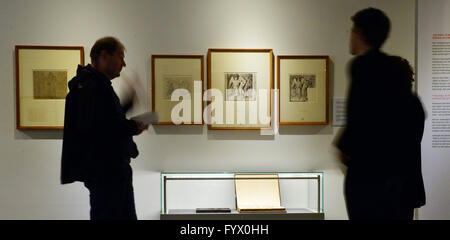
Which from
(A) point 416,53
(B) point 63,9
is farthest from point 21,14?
(A) point 416,53

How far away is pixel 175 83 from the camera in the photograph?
135cm

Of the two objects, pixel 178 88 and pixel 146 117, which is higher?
pixel 178 88

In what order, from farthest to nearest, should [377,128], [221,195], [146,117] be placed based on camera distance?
[221,195]
[146,117]
[377,128]

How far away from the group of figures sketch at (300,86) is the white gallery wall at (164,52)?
0.10 meters

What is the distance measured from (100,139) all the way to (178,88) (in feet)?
1.64

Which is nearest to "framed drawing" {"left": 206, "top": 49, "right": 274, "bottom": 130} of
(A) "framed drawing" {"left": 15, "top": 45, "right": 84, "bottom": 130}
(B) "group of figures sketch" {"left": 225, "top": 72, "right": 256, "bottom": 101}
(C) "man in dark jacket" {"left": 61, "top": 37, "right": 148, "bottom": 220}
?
(B) "group of figures sketch" {"left": 225, "top": 72, "right": 256, "bottom": 101}

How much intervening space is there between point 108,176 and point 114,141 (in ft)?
0.34

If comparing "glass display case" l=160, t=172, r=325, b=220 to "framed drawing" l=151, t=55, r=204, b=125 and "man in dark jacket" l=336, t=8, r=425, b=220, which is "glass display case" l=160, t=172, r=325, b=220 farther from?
"man in dark jacket" l=336, t=8, r=425, b=220

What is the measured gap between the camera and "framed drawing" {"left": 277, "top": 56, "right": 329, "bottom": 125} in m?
1.21

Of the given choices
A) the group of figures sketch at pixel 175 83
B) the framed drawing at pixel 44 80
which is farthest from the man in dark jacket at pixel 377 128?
the framed drawing at pixel 44 80

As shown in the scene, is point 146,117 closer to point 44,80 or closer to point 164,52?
point 164,52

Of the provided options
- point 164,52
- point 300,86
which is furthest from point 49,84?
point 300,86

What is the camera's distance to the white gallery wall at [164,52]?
1.28 meters
